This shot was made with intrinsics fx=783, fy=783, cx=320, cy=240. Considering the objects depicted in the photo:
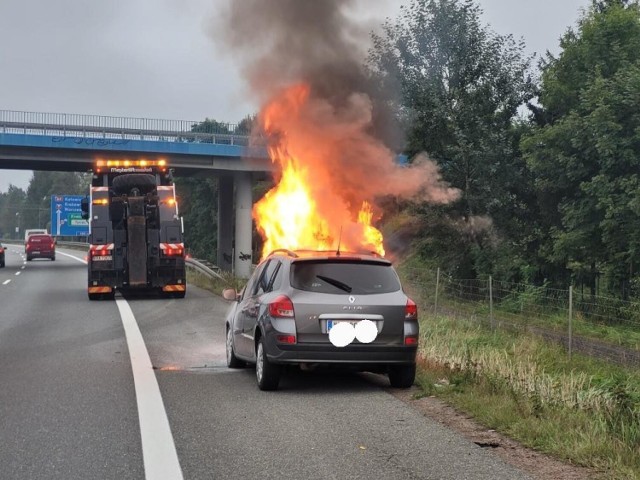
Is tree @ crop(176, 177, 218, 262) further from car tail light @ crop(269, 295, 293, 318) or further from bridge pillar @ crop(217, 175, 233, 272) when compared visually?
car tail light @ crop(269, 295, 293, 318)

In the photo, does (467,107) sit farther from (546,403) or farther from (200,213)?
(200,213)

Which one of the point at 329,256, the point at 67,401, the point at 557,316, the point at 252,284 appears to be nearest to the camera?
the point at 67,401

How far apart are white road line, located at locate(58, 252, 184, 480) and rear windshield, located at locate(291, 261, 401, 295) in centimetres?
186

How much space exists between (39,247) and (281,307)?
4782 centimetres

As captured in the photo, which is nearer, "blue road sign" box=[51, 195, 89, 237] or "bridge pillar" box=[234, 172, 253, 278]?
"bridge pillar" box=[234, 172, 253, 278]

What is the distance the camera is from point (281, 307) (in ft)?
25.9

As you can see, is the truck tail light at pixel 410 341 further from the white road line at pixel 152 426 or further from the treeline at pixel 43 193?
the treeline at pixel 43 193

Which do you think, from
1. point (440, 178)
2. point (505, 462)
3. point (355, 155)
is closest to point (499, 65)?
point (440, 178)

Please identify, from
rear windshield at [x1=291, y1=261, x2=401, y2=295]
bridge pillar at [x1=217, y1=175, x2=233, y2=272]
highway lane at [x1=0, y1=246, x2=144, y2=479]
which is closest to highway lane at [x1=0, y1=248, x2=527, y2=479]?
highway lane at [x1=0, y1=246, x2=144, y2=479]

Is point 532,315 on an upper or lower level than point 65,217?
lower

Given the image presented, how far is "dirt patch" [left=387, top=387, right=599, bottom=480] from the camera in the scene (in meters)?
5.08

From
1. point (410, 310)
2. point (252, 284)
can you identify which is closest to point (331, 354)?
point (410, 310)

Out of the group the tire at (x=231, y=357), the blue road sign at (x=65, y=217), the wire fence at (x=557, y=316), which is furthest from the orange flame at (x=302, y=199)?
the blue road sign at (x=65, y=217)

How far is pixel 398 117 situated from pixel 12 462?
17.4 metres
